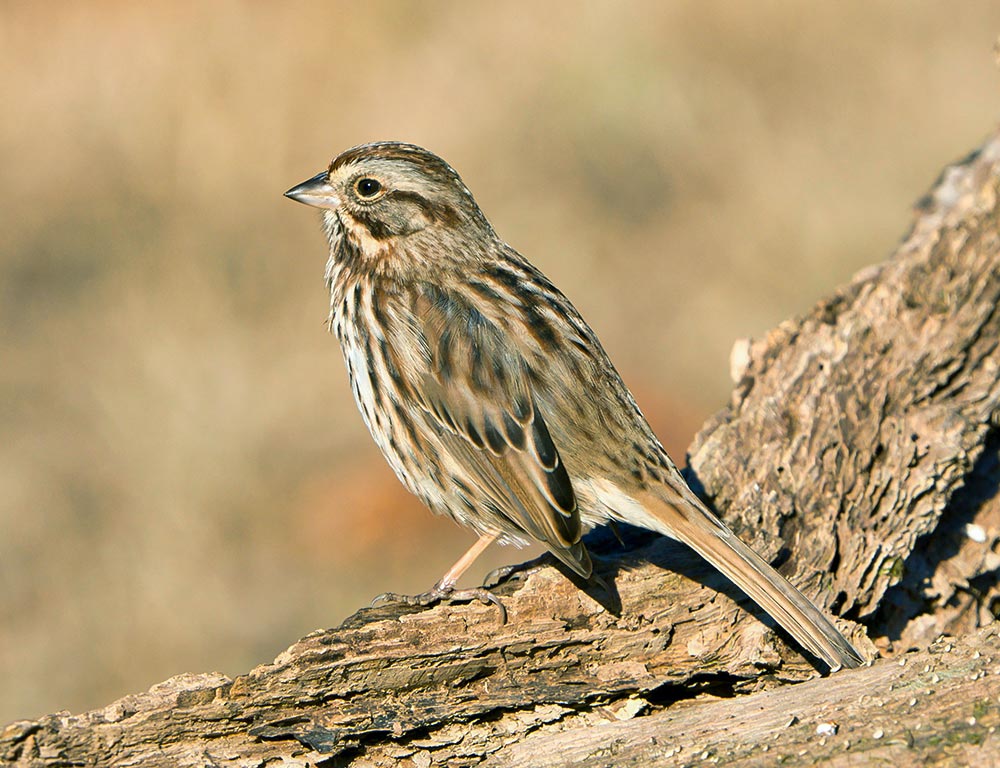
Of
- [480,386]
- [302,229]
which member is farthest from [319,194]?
[302,229]

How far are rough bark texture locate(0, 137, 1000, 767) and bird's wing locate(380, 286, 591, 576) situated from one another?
0.32 metres

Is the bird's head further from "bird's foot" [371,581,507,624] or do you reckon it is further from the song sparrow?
"bird's foot" [371,581,507,624]

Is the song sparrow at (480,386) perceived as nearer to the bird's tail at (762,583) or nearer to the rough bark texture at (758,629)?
the bird's tail at (762,583)

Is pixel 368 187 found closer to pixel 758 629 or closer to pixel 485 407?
pixel 485 407

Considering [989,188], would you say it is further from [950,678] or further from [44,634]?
[44,634]

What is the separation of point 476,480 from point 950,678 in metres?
1.98

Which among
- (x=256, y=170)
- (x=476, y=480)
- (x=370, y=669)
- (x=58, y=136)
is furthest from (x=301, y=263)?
(x=370, y=669)

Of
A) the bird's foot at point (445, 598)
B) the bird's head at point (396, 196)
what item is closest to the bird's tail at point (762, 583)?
the bird's foot at point (445, 598)

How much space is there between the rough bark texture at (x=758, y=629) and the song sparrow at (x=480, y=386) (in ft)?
0.91

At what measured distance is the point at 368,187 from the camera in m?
5.67

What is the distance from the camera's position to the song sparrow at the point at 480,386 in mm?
4934

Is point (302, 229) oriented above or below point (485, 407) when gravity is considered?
above

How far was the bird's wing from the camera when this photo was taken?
4.99 meters

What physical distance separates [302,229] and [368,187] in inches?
200
